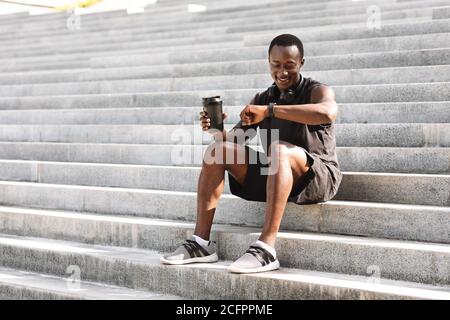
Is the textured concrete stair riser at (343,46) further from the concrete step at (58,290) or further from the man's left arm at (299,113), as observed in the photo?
the concrete step at (58,290)

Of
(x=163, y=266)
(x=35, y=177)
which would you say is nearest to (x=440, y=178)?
(x=163, y=266)

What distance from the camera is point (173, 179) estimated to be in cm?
456

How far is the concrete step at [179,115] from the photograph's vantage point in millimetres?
4531

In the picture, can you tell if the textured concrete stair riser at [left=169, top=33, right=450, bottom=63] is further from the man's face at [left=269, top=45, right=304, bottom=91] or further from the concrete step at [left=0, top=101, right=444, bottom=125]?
the man's face at [left=269, top=45, right=304, bottom=91]

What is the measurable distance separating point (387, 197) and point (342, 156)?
0.55 meters

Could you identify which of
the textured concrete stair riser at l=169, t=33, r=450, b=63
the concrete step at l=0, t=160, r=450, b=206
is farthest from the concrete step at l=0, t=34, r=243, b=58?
the concrete step at l=0, t=160, r=450, b=206

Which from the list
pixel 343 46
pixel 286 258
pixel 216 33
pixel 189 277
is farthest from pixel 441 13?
pixel 189 277

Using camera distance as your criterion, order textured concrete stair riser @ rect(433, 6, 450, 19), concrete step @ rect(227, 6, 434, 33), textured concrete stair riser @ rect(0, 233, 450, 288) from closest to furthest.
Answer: textured concrete stair riser @ rect(0, 233, 450, 288) → textured concrete stair riser @ rect(433, 6, 450, 19) → concrete step @ rect(227, 6, 434, 33)

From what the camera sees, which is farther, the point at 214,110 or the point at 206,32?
the point at 206,32

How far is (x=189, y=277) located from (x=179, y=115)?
8.06ft

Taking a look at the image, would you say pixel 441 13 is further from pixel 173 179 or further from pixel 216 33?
pixel 173 179

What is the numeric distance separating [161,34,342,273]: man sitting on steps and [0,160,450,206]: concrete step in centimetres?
30

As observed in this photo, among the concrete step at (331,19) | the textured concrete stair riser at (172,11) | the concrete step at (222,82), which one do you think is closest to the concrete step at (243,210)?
the concrete step at (222,82)

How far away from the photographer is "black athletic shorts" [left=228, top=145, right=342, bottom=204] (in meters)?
3.41
